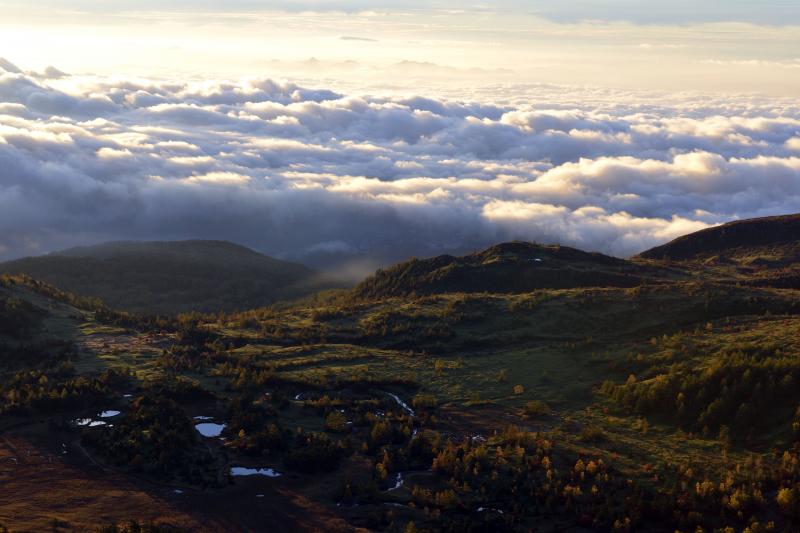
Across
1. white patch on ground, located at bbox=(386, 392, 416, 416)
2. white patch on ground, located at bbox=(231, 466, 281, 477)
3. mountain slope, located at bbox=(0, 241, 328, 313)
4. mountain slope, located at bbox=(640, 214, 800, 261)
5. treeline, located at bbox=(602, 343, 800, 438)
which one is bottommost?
white patch on ground, located at bbox=(231, 466, 281, 477)

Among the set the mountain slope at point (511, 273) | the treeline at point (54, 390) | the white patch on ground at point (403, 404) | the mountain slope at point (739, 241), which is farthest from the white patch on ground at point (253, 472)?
the mountain slope at point (739, 241)

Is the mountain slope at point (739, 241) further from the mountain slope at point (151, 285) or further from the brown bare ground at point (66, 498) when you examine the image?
the brown bare ground at point (66, 498)

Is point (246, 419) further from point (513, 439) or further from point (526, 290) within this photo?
point (526, 290)

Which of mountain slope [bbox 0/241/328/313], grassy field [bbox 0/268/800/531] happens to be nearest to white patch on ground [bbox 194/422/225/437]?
grassy field [bbox 0/268/800/531]

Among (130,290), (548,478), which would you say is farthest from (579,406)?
(130,290)

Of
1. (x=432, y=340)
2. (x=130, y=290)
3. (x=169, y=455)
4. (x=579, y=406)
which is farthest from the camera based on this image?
(x=130, y=290)

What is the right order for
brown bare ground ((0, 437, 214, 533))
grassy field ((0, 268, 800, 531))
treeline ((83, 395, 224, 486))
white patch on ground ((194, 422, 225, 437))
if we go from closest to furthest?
brown bare ground ((0, 437, 214, 533))
grassy field ((0, 268, 800, 531))
treeline ((83, 395, 224, 486))
white patch on ground ((194, 422, 225, 437))

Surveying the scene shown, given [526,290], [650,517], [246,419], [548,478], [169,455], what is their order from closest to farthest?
[650,517] → [548,478] → [169,455] → [246,419] → [526,290]

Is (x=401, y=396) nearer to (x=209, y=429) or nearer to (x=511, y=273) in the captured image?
(x=209, y=429)

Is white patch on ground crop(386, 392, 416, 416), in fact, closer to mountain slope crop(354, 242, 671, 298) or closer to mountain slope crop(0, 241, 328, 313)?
mountain slope crop(354, 242, 671, 298)
